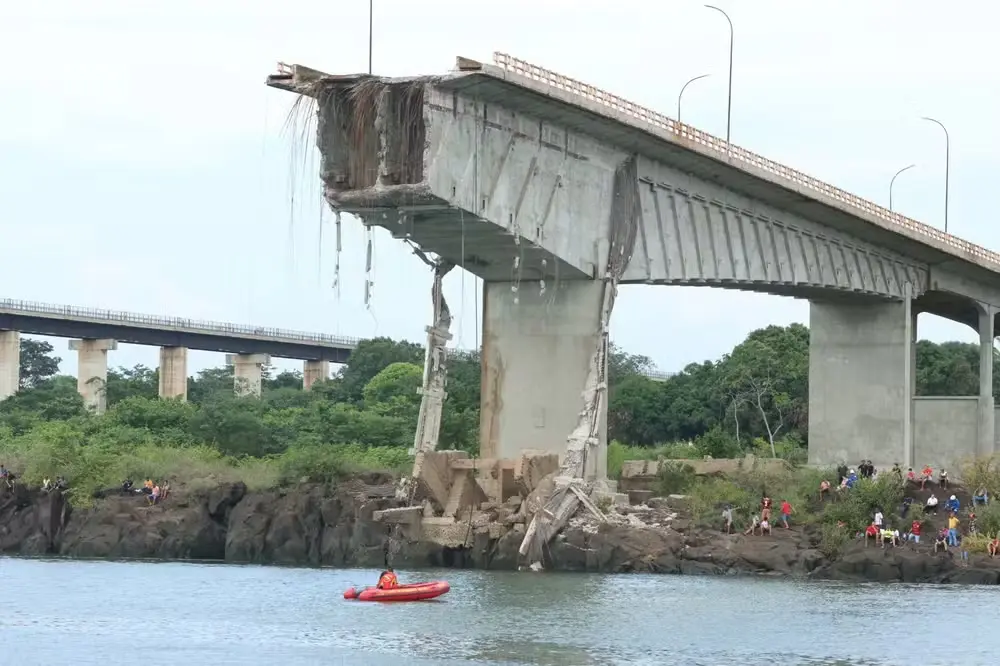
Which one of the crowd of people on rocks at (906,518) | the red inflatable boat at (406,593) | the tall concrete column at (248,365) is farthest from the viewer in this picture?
the tall concrete column at (248,365)

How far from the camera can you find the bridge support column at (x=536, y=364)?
229ft

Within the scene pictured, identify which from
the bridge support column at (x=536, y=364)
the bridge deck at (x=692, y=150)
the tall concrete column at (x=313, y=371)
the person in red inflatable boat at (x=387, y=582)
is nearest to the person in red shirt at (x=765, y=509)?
the bridge support column at (x=536, y=364)

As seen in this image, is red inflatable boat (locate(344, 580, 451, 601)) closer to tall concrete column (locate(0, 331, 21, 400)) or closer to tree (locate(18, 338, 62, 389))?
tall concrete column (locate(0, 331, 21, 400))

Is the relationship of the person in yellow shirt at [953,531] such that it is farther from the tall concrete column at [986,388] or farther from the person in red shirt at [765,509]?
the tall concrete column at [986,388]

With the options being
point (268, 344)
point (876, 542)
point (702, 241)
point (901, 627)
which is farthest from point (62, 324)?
point (901, 627)

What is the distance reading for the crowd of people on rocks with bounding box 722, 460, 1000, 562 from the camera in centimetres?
6738

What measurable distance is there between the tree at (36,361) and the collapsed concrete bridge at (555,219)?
307 ft

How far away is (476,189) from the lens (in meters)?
63.4

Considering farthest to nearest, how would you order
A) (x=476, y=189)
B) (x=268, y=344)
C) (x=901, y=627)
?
(x=268, y=344) < (x=476, y=189) < (x=901, y=627)

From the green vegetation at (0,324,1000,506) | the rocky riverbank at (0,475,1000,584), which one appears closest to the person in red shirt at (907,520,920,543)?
the rocky riverbank at (0,475,1000,584)

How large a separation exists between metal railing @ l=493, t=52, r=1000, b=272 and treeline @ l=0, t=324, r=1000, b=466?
1523 centimetres

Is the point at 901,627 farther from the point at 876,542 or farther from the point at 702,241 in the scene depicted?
the point at 702,241

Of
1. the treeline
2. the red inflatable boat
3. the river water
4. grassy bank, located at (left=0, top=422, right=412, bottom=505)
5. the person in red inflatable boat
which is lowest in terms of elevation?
the river water

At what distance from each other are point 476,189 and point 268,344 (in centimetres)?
8713
